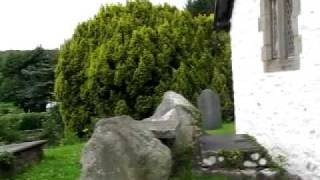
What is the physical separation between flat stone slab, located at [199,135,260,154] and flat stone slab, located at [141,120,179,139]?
828 millimetres

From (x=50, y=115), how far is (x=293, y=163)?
17250 mm

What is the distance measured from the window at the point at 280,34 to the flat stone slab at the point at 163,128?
2.05 m

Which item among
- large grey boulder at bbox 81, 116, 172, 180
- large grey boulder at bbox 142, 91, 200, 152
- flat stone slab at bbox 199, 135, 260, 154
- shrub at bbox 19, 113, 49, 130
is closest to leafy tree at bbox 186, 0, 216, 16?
shrub at bbox 19, 113, 49, 130

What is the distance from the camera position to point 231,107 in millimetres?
21703

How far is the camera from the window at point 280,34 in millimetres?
9336

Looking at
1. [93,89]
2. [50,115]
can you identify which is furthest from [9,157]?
[50,115]

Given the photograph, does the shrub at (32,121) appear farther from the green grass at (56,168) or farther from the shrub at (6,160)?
the shrub at (6,160)

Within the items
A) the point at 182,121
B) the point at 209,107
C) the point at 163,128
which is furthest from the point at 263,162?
the point at 209,107

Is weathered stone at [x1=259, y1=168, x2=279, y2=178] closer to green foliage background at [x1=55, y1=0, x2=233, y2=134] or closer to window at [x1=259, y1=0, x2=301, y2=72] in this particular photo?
window at [x1=259, y1=0, x2=301, y2=72]

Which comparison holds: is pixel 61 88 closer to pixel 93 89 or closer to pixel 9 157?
pixel 93 89

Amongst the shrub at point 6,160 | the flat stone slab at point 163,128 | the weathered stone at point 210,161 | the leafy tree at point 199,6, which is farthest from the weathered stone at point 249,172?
the leafy tree at point 199,6

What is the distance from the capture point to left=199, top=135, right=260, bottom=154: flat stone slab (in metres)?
10.0

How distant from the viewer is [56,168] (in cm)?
1185

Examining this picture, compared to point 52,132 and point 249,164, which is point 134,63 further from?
point 249,164
